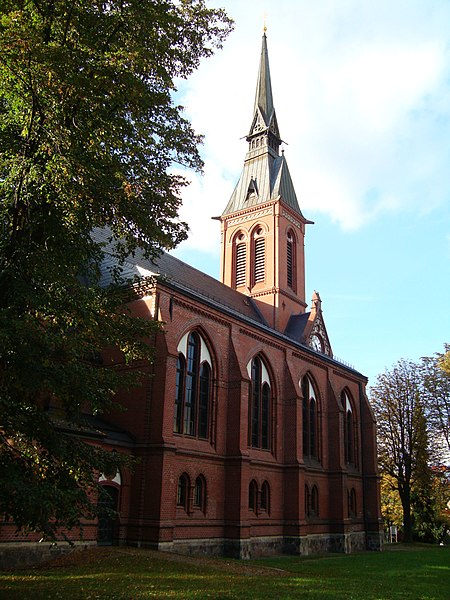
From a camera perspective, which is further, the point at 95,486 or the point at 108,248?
the point at 108,248

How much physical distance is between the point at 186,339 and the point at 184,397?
8.10 feet

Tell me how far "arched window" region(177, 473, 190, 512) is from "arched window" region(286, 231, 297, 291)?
20.6 metres

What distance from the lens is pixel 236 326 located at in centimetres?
2692

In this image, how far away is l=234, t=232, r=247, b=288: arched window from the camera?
40.7 metres

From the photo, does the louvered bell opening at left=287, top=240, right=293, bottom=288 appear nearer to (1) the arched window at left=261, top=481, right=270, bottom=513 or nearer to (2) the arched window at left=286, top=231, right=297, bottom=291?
(2) the arched window at left=286, top=231, right=297, bottom=291

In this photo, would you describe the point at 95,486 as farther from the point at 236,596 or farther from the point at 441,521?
the point at 441,521

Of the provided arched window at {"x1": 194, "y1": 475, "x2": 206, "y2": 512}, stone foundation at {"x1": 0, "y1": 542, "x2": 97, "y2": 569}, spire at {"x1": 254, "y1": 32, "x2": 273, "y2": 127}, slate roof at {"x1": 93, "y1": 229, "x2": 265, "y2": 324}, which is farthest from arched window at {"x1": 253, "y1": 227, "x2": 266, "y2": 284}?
stone foundation at {"x1": 0, "y1": 542, "x2": 97, "y2": 569}

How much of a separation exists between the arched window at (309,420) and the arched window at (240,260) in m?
9.99

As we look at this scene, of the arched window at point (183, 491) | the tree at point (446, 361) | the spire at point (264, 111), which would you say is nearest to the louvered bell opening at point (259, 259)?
the spire at point (264, 111)

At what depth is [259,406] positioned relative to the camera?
28.7 meters

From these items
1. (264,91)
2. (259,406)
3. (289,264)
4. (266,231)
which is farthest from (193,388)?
(264,91)

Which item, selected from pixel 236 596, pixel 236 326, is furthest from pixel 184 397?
pixel 236 596

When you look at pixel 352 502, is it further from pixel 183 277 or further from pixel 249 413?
pixel 183 277

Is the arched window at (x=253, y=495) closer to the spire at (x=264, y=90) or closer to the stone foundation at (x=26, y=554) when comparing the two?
the stone foundation at (x=26, y=554)
